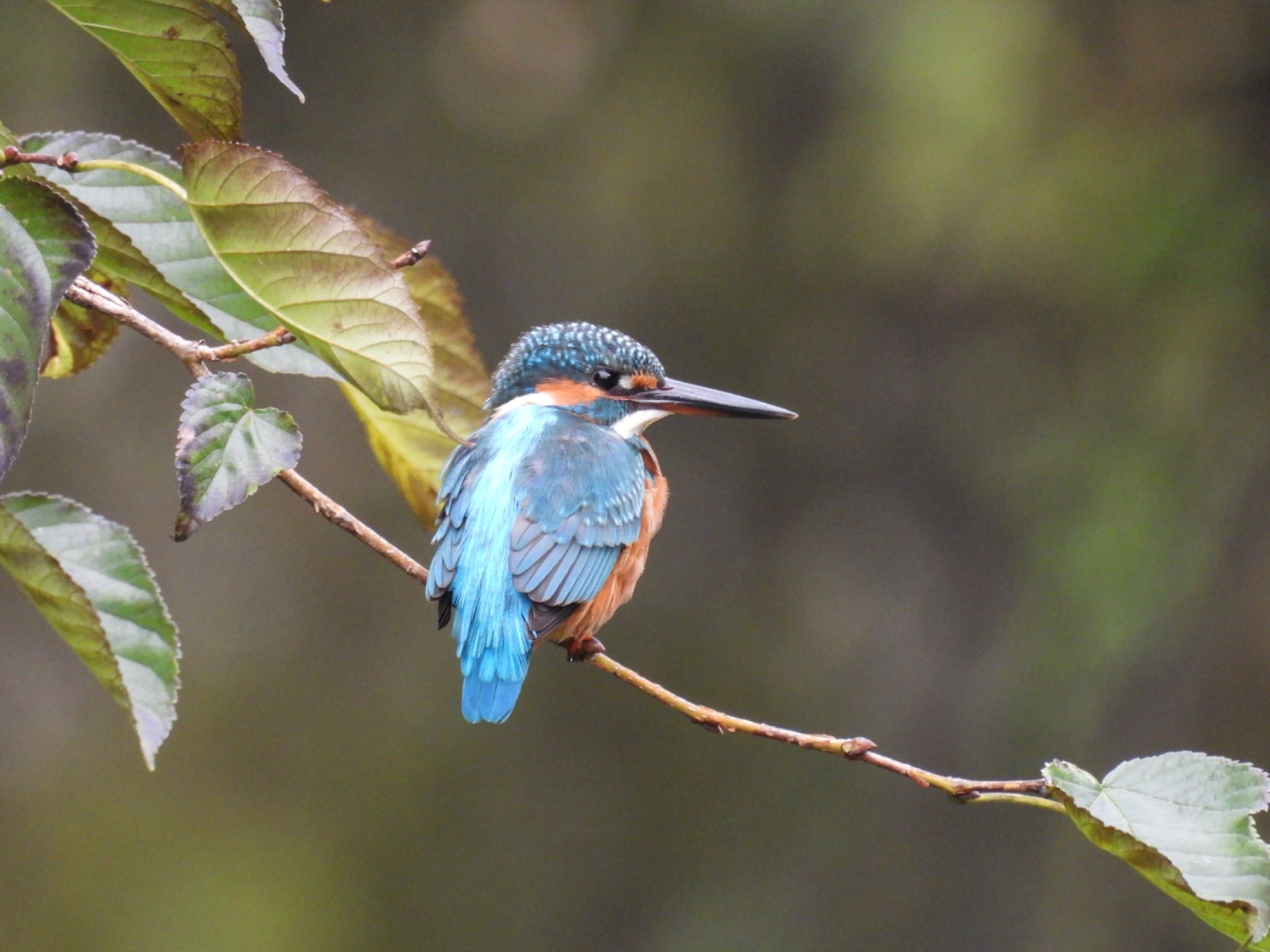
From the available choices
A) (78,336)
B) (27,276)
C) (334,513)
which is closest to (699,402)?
(334,513)

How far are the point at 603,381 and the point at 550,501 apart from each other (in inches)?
15.3

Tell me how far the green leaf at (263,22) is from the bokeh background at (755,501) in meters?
3.18

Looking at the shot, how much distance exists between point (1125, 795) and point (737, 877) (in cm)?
401

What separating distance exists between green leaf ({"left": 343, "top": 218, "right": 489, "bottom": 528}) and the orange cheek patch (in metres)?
0.80

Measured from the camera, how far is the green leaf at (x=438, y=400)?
142cm

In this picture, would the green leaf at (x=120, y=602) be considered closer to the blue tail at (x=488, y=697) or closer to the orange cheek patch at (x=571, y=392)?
the blue tail at (x=488, y=697)

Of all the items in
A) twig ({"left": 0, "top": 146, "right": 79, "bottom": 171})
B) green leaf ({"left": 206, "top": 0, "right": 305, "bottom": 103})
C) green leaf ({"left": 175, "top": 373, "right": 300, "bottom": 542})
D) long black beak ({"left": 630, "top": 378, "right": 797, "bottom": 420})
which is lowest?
green leaf ({"left": 175, "top": 373, "right": 300, "bottom": 542})

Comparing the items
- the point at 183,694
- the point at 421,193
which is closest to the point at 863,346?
the point at 421,193

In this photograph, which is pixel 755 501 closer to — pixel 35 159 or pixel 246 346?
pixel 246 346

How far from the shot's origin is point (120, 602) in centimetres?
98

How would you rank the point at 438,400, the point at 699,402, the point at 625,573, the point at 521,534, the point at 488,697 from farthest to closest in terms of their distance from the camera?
the point at 699,402, the point at 625,573, the point at 521,534, the point at 488,697, the point at 438,400

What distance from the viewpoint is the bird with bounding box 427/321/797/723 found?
191 centimetres

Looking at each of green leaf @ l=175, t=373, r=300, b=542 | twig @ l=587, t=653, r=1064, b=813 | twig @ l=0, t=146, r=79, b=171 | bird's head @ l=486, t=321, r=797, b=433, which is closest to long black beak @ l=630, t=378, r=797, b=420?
bird's head @ l=486, t=321, r=797, b=433

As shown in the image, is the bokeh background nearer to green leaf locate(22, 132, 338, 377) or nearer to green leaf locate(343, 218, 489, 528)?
green leaf locate(343, 218, 489, 528)
